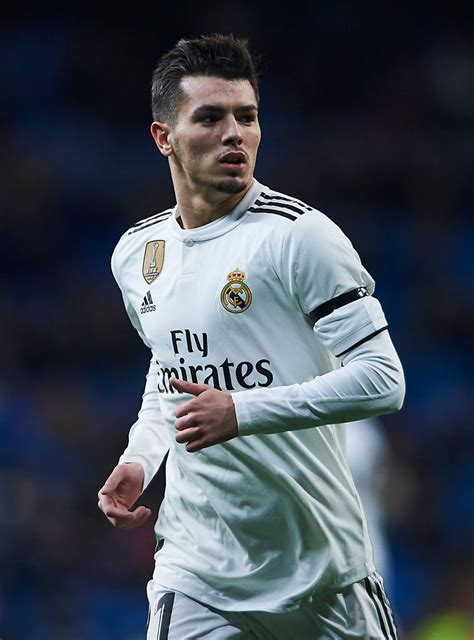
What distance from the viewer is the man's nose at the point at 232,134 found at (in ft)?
10.9

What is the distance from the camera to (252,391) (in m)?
2.96

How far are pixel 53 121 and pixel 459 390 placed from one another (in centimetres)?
419

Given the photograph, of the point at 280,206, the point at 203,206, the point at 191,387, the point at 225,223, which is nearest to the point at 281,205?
the point at 280,206

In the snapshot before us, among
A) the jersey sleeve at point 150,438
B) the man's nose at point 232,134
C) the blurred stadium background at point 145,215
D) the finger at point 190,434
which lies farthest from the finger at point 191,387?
the blurred stadium background at point 145,215

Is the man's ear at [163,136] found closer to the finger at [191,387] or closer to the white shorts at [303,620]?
the finger at [191,387]

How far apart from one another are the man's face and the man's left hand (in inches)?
28.2

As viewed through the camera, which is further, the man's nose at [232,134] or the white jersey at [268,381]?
the man's nose at [232,134]

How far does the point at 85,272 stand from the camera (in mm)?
9359

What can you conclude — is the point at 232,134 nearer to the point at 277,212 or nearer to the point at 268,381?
the point at 277,212

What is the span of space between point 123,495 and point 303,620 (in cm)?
63

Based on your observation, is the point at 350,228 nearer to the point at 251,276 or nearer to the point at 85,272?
the point at 85,272

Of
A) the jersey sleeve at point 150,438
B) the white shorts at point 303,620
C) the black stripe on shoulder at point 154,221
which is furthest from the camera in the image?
the black stripe on shoulder at point 154,221

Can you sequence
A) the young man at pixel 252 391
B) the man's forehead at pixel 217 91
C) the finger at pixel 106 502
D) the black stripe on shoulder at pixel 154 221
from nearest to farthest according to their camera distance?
the young man at pixel 252 391 → the finger at pixel 106 502 → the man's forehead at pixel 217 91 → the black stripe on shoulder at pixel 154 221

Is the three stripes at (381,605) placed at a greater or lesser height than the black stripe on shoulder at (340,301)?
lesser
